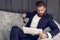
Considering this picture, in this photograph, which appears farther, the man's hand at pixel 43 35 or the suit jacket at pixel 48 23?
the suit jacket at pixel 48 23

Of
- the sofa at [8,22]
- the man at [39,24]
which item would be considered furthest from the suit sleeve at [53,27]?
the sofa at [8,22]

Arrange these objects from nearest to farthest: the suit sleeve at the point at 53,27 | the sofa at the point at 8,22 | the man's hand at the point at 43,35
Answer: the man's hand at the point at 43,35, the suit sleeve at the point at 53,27, the sofa at the point at 8,22

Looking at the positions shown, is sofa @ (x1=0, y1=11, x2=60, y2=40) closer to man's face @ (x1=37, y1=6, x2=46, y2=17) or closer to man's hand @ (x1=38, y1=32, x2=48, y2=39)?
man's face @ (x1=37, y1=6, x2=46, y2=17)

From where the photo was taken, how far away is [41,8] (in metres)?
3.46

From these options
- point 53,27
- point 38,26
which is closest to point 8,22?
point 38,26

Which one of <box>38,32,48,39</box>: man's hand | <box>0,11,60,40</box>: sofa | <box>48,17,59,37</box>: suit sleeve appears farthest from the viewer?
<box>0,11,60,40</box>: sofa

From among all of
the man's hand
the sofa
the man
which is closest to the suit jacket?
the man

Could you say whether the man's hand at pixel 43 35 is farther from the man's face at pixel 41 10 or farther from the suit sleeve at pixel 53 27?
the man's face at pixel 41 10

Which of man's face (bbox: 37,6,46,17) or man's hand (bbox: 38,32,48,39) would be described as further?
man's face (bbox: 37,6,46,17)

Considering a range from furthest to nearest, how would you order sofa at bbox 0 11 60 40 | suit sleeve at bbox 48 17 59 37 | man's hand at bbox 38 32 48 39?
sofa at bbox 0 11 60 40 < suit sleeve at bbox 48 17 59 37 < man's hand at bbox 38 32 48 39

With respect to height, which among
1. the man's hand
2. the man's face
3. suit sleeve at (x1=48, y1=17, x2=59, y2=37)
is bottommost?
the man's hand

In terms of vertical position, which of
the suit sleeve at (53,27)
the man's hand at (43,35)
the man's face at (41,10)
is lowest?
the man's hand at (43,35)

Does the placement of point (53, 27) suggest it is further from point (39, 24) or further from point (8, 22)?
point (8, 22)

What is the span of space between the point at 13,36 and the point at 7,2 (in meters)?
1.20
